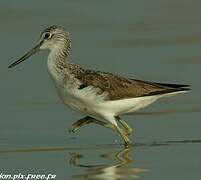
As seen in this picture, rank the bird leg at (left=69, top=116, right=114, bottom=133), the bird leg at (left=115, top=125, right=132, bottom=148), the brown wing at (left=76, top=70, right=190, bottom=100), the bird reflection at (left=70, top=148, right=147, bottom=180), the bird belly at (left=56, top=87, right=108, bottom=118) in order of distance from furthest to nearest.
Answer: the brown wing at (left=76, top=70, right=190, bottom=100) → the bird leg at (left=69, top=116, right=114, bottom=133) → the bird belly at (left=56, top=87, right=108, bottom=118) → the bird leg at (left=115, top=125, right=132, bottom=148) → the bird reflection at (left=70, top=148, right=147, bottom=180)

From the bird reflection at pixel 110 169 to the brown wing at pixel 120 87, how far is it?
4.26ft

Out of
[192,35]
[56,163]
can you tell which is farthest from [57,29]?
[192,35]

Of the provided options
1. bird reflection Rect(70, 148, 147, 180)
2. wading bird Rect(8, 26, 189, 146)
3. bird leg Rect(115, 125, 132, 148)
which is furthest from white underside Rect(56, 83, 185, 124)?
bird reflection Rect(70, 148, 147, 180)

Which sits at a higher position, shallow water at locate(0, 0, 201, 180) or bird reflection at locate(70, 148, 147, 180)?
shallow water at locate(0, 0, 201, 180)

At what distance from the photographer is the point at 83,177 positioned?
44.3 feet

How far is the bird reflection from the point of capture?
44.5 feet

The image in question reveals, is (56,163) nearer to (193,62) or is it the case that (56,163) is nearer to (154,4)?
(193,62)

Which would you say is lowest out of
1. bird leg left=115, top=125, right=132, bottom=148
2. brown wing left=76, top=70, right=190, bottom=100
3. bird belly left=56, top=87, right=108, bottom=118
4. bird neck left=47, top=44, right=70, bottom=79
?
bird leg left=115, top=125, right=132, bottom=148

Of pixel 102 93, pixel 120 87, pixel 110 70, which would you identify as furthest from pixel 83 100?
pixel 110 70

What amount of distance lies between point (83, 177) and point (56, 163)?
32.9 inches

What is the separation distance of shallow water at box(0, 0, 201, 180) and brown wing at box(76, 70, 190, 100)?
21.9 inches

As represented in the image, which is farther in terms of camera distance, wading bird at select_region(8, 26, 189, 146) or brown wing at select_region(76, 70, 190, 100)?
brown wing at select_region(76, 70, 190, 100)

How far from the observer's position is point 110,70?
1888 centimetres

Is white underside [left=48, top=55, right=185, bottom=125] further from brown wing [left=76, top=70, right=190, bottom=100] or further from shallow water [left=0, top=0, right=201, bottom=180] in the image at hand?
shallow water [left=0, top=0, right=201, bottom=180]
